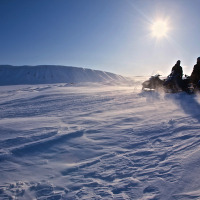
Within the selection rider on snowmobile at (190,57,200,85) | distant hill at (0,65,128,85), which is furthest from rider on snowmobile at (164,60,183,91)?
distant hill at (0,65,128,85)

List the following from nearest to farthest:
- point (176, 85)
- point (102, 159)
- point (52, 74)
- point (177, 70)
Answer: point (102, 159)
point (176, 85)
point (177, 70)
point (52, 74)

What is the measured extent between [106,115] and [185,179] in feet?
12.3

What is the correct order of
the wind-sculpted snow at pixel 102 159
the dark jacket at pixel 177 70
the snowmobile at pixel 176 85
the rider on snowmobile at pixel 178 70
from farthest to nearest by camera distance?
the dark jacket at pixel 177 70
the rider on snowmobile at pixel 178 70
the snowmobile at pixel 176 85
the wind-sculpted snow at pixel 102 159

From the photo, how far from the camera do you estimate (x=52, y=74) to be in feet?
278

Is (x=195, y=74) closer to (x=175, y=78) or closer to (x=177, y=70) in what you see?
(x=177, y=70)

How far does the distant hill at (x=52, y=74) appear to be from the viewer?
78.4 m

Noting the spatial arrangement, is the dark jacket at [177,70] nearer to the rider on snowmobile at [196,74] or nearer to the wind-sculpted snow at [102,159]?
the rider on snowmobile at [196,74]

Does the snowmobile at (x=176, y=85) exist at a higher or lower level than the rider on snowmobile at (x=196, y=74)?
lower

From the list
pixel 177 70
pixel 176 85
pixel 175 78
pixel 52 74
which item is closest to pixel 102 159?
pixel 176 85

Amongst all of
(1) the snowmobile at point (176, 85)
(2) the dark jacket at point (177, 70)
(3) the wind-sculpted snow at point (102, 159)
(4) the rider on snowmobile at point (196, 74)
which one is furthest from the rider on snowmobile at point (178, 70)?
(3) the wind-sculpted snow at point (102, 159)

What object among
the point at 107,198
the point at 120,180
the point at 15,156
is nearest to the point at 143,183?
the point at 120,180

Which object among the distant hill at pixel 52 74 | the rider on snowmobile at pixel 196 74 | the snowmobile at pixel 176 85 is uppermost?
the distant hill at pixel 52 74

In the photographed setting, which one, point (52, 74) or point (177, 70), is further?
point (52, 74)

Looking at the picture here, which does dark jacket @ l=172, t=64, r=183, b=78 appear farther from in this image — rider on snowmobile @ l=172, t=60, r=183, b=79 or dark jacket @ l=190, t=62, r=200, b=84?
dark jacket @ l=190, t=62, r=200, b=84
